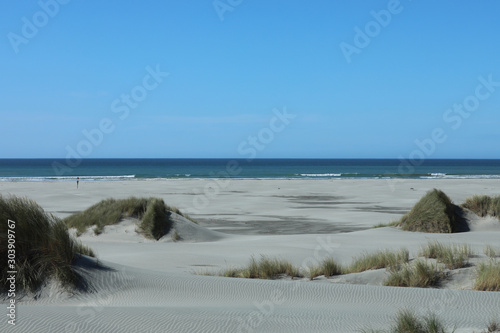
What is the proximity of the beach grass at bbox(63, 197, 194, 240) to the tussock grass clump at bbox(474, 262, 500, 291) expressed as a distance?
8.96 m

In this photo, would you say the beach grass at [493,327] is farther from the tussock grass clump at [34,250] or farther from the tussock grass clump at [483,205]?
the tussock grass clump at [483,205]

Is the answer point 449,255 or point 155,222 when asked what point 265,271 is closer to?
point 449,255

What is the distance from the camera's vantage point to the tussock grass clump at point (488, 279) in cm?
738

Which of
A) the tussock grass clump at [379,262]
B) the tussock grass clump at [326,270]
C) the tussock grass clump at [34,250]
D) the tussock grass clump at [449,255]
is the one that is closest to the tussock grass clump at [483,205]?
the tussock grass clump at [449,255]

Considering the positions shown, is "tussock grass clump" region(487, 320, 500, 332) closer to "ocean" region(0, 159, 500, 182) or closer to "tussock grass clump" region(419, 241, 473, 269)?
"tussock grass clump" region(419, 241, 473, 269)

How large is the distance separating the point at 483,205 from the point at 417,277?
32.0 feet

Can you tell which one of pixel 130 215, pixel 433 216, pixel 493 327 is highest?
pixel 130 215

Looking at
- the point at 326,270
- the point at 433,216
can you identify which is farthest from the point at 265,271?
the point at 433,216

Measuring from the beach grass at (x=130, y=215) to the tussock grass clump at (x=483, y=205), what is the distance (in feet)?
29.4

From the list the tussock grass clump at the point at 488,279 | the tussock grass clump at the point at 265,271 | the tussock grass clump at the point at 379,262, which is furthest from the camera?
the tussock grass clump at the point at 379,262

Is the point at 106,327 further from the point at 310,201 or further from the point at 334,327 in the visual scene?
the point at 310,201

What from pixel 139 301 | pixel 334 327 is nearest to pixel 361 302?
pixel 334 327

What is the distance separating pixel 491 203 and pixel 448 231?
7.43 ft

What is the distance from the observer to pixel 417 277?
7926mm
